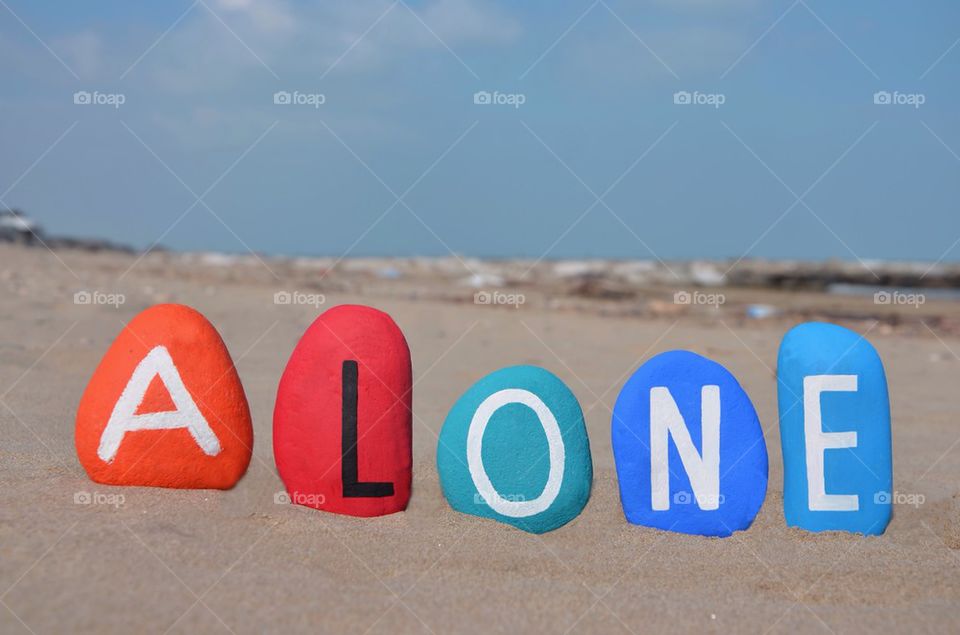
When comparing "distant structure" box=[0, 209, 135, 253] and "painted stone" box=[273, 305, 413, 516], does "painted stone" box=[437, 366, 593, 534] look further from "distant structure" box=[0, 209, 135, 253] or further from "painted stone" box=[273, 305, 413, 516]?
"distant structure" box=[0, 209, 135, 253]

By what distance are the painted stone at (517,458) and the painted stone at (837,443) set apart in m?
1.04

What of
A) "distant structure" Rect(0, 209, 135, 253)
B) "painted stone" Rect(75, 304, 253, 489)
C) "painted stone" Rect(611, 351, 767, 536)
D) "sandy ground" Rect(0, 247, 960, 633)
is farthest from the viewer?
"distant structure" Rect(0, 209, 135, 253)

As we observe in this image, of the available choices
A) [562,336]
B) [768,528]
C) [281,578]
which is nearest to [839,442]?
[768,528]

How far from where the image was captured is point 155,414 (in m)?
4.23

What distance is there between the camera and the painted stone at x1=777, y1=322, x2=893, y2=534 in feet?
14.3

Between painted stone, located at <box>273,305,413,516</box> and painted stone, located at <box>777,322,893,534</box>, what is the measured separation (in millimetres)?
1891

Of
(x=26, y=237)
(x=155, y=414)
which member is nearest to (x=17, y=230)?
(x=26, y=237)

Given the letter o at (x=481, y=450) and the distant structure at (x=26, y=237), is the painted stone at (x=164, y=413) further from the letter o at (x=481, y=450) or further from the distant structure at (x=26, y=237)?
the distant structure at (x=26, y=237)

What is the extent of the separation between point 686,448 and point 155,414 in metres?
2.51

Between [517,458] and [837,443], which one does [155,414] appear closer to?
[517,458]

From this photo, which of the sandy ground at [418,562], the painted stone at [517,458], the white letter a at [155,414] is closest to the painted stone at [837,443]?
the sandy ground at [418,562]

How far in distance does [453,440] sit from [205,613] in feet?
5.24

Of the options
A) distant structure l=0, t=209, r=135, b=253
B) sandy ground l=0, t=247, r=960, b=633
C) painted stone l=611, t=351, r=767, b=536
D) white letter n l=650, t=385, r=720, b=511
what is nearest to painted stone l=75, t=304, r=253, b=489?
sandy ground l=0, t=247, r=960, b=633

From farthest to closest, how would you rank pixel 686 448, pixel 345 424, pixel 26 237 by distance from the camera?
pixel 26 237, pixel 686 448, pixel 345 424
